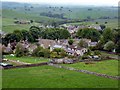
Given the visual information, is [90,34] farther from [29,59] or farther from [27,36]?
[29,59]

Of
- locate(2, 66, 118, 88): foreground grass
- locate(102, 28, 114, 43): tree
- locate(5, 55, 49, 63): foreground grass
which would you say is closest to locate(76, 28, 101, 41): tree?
locate(102, 28, 114, 43): tree

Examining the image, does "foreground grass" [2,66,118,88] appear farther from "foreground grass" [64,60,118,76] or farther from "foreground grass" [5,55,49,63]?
"foreground grass" [5,55,49,63]

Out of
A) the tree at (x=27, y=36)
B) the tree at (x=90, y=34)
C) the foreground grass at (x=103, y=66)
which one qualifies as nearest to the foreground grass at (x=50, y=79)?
the foreground grass at (x=103, y=66)

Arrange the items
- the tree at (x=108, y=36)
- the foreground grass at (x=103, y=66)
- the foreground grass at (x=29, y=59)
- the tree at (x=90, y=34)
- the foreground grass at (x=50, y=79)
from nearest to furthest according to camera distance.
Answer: the foreground grass at (x=50, y=79) → the foreground grass at (x=103, y=66) → the foreground grass at (x=29, y=59) → the tree at (x=108, y=36) → the tree at (x=90, y=34)

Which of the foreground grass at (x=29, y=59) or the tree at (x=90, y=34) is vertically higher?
the tree at (x=90, y=34)

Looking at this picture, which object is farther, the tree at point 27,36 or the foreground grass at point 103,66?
the tree at point 27,36

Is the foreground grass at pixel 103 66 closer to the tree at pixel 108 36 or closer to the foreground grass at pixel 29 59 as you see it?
the foreground grass at pixel 29 59
